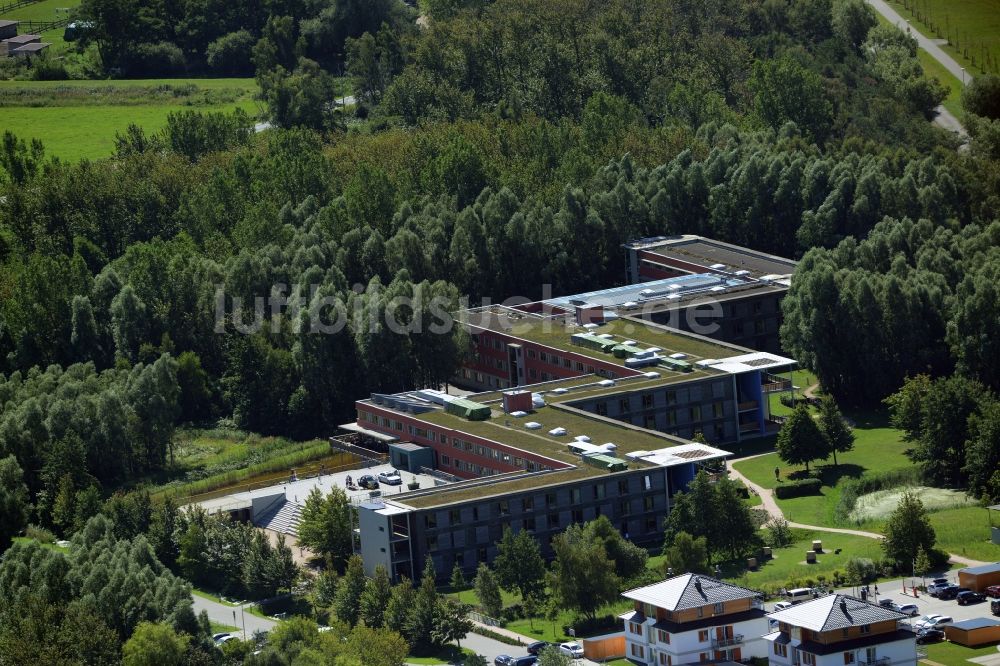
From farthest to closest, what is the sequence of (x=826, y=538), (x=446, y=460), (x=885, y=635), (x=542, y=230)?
(x=542, y=230) < (x=446, y=460) < (x=826, y=538) < (x=885, y=635)

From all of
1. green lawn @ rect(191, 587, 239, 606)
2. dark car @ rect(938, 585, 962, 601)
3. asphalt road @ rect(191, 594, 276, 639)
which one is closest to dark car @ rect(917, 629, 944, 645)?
dark car @ rect(938, 585, 962, 601)

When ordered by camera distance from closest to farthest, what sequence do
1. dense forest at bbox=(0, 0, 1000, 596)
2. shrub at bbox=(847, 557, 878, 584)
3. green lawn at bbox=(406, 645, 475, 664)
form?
green lawn at bbox=(406, 645, 475, 664)
shrub at bbox=(847, 557, 878, 584)
dense forest at bbox=(0, 0, 1000, 596)

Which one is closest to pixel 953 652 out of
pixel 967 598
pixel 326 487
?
pixel 967 598

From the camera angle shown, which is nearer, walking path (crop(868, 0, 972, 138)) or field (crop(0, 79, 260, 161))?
walking path (crop(868, 0, 972, 138))

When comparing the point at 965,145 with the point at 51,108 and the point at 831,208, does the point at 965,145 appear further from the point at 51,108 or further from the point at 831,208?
the point at 51,108

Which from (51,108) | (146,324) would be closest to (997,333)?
(146,324)

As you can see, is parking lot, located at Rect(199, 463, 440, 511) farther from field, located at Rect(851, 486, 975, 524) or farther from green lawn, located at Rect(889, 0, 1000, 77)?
green lawn, located at Rect(889, 0, 1000, 77)

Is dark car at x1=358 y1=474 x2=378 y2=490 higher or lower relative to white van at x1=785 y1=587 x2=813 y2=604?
higher

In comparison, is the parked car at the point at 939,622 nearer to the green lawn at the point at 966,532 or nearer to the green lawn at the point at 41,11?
the green lawn at the point at 966,532
